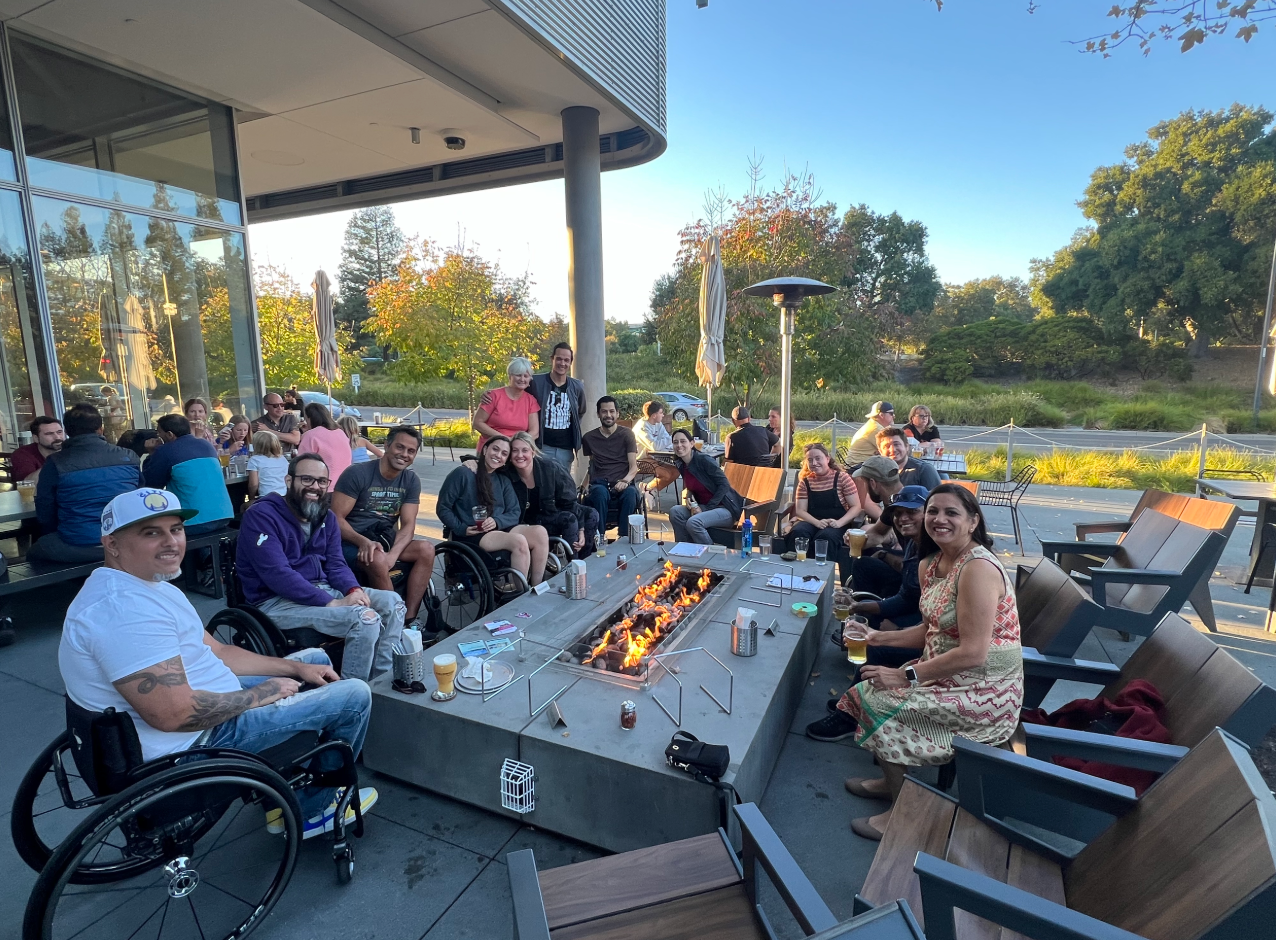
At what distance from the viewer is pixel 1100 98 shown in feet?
90.8

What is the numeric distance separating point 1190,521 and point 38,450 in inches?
356

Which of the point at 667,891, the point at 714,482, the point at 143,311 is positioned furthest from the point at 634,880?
the point at 143,311

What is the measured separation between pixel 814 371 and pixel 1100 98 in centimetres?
2641

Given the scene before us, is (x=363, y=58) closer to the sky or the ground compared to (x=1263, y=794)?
closer to the sky

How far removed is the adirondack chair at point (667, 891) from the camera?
144 centimetres

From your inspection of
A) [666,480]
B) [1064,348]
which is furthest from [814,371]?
[1064,348]

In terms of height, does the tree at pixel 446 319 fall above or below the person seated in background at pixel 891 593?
above

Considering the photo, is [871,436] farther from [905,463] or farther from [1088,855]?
[1088,855]

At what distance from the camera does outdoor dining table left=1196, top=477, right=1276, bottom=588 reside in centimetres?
482

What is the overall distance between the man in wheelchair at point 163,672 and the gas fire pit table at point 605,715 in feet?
1.28

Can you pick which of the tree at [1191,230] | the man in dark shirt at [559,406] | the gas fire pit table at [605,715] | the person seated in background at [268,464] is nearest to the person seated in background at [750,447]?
the man in dark shirt at [559,406]

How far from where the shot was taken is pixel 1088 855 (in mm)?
1748

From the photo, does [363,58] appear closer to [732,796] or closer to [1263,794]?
[732,796]

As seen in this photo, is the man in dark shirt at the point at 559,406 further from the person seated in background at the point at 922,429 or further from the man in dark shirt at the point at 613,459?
the person seated in background at the point at 922,429
